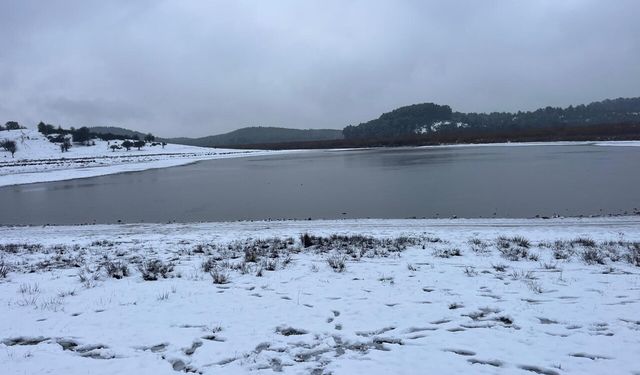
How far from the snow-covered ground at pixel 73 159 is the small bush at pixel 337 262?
137 feet

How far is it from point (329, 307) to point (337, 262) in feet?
8.80

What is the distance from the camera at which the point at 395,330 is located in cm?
607

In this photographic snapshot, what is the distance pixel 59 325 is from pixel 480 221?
14.0 metres

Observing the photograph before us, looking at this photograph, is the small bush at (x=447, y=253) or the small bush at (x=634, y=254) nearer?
the small bush at (x=634, y=254)

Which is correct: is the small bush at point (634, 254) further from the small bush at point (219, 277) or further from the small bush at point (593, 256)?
the small bush at point (219, 277)

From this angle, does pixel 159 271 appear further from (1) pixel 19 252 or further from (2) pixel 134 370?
(1) pixel 19 252

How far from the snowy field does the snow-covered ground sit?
40090 millimetres

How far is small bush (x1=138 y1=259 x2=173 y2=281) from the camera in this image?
8.90m

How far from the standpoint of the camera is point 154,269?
9.40 m

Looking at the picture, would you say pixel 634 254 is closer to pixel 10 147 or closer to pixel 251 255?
pixel 251 255

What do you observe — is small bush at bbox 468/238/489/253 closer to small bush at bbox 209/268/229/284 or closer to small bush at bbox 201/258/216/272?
small bush at bbox 209/268/229/284

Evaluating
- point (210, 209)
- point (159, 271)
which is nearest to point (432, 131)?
point (210, 209)

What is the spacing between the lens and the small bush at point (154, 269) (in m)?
8.90

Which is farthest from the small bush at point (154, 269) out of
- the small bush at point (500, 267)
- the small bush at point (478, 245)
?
the small bush at point (478, 245)
